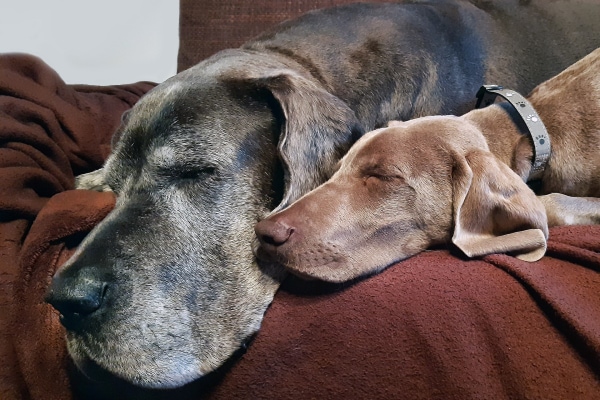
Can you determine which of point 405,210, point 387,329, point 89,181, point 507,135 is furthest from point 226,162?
point 507,135

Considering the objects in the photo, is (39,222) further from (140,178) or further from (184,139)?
(184,139)

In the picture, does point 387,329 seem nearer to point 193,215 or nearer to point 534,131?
point 193,215

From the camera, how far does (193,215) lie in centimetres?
130

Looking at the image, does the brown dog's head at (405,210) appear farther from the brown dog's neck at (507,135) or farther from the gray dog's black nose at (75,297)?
the gray dog's black nose at (75,297)

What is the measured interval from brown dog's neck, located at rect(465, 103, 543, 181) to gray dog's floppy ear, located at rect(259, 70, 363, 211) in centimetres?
38

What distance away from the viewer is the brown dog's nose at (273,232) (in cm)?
122

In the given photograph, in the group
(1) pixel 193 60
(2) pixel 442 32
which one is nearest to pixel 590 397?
(2) pixel 442 32

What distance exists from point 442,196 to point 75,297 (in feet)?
2.73

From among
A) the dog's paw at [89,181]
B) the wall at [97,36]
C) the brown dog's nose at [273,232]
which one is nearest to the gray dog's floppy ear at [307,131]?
the brown dog's nose at [273,232]

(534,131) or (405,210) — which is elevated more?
(534,131)

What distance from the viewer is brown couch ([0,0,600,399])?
3.38 ft

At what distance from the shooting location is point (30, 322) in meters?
1.18

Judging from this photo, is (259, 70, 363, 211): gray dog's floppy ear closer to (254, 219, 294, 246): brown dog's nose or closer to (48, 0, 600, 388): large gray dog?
(48, 0, 600, 388): large gray dog

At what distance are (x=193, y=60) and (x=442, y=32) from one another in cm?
113
